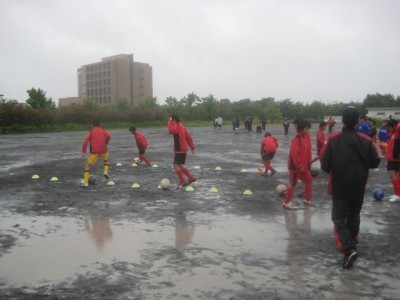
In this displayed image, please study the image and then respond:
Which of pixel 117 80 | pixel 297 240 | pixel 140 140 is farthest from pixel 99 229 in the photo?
pixel 117 80

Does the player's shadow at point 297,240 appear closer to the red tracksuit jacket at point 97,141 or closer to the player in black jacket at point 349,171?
the player in black jacket at point 349,171

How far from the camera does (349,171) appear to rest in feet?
16.3

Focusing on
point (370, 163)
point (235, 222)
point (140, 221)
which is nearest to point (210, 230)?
point (235, 222)

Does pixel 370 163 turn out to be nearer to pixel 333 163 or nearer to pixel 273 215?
pixel 333 163

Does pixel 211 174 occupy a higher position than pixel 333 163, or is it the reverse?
pixel 333 163

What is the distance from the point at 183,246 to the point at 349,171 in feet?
7.96

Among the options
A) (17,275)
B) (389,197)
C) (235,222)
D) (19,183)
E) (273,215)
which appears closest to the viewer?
(17,275)

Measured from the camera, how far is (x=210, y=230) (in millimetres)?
6414

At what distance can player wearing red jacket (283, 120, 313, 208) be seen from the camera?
25.8ft

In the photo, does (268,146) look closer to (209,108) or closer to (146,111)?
(146,111)

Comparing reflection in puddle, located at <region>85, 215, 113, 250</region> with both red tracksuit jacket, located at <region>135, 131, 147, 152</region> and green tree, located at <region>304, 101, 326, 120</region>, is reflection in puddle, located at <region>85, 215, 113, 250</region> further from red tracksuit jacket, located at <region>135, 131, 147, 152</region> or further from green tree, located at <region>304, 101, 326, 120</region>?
green tree, located at <region>304, 101, 326, 120</region>

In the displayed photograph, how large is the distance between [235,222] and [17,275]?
11.7 ft

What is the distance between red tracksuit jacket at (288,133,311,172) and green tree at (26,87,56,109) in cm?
5836

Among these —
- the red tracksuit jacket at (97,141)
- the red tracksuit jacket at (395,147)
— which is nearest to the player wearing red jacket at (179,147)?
the red tracksuit jacket at (97,141)
